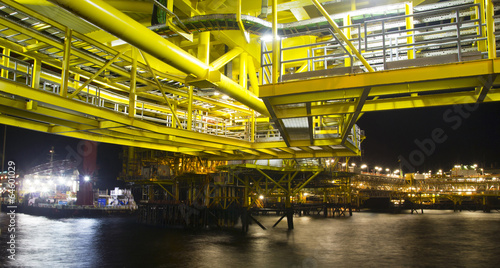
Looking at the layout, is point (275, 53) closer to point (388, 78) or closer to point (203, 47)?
point (388, 78)

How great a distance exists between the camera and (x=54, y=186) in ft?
253

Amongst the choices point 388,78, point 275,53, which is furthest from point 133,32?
point 388,78

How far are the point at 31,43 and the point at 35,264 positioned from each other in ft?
41.2

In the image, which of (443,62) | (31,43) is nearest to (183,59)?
(443,62)

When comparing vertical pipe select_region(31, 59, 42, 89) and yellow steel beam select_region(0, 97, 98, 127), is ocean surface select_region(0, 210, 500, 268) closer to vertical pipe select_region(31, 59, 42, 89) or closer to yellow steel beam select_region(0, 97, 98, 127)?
yellow steel beam select_region(0, 97, 98, 127)

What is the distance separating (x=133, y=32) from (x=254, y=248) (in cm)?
1874

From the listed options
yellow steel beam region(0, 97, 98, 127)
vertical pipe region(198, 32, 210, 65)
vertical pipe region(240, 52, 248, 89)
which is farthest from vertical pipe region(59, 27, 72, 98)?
vertical pipe region(240, 52, 248, 89)

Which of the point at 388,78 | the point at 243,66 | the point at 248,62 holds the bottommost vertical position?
the point at 388,78

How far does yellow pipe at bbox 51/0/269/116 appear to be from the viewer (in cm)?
673

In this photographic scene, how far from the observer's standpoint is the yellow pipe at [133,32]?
673 centimetres

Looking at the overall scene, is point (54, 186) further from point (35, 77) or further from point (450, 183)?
point (450, 183)

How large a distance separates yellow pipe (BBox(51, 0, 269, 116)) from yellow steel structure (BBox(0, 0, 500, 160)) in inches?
1.1

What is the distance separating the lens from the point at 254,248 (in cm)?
2333

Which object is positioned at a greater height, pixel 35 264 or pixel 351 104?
pixel 351 104
